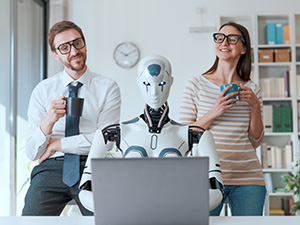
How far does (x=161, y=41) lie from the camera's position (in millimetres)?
4602

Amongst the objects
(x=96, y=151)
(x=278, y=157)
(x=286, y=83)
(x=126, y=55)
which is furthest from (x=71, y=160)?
(x=286, y=83)

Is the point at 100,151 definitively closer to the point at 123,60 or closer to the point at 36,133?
the point at 36,133

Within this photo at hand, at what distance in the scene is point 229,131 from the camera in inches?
73.5

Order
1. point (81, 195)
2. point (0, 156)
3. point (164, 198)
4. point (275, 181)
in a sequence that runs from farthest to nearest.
A: point (275, 181) → point (0, 156) → point (81, 195) → point (164, 198)

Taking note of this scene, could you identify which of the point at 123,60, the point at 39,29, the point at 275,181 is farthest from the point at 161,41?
the point at 275,181

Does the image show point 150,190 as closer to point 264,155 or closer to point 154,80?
point 154,80

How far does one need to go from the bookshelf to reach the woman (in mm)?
2437

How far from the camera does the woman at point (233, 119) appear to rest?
1826 millimetres

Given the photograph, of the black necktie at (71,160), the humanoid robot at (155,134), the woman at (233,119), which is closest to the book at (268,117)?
the woman at (233,119)

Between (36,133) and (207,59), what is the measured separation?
9.69ft

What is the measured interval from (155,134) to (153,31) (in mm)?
3258

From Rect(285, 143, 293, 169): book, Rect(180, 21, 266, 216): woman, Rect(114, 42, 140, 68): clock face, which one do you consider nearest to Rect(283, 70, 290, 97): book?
Rect(285, 143, 293, 169): book

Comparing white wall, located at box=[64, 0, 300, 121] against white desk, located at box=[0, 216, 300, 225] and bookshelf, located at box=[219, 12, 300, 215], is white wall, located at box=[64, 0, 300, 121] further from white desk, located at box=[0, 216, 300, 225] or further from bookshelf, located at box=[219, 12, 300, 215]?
white desk, located at box=[0, 216, 300, 225]

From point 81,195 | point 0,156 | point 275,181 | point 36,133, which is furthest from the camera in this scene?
point 275,181
